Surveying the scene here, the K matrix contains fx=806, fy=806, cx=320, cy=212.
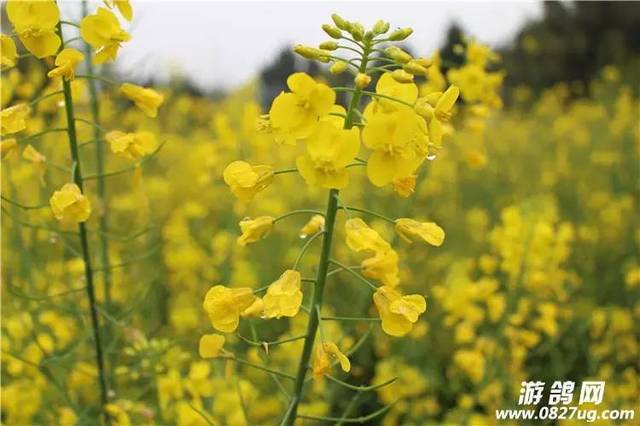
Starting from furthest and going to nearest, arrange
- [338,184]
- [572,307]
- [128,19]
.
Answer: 1. [572,307]
2. [128,19]
3. [338,184]

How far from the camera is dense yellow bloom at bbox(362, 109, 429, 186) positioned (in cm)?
134

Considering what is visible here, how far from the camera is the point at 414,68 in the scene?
4.52 ft

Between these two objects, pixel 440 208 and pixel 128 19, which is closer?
pixel 128 19

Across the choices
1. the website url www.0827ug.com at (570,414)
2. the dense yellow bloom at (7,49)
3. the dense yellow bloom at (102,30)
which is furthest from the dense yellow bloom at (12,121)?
the website url www.0827ug.com at (570,414)

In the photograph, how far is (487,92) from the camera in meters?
2.83

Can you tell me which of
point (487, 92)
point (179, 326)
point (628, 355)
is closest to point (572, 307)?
point (628, 355)

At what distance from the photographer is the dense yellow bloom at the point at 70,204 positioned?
1.67 m

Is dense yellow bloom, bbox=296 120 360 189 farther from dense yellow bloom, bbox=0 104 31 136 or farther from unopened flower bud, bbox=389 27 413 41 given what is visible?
dense yellow bloom, bbox=0 104 31 136

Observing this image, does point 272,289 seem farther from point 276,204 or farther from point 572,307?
point 276,204

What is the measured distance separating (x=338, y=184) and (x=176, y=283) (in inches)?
116

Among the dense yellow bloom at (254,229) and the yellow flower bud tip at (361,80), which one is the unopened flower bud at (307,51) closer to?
the yellow flower bud tip at (361,80)

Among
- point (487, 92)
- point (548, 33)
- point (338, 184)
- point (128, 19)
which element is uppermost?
point (128, 19)

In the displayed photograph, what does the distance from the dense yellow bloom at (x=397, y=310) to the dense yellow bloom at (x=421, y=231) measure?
0.35 ft

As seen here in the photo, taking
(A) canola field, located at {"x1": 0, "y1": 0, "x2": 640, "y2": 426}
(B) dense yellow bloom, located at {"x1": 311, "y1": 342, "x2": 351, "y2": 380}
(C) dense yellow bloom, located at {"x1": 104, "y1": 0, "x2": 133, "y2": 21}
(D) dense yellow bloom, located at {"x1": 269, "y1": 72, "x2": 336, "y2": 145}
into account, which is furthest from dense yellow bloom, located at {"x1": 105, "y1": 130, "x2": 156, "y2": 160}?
(B) dense yellow bloom, located at {"x1": 311, "y1": 342, "x2": 351, "y2": 380}
